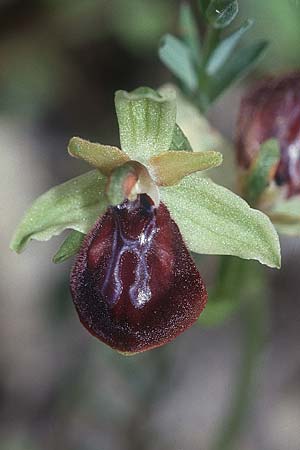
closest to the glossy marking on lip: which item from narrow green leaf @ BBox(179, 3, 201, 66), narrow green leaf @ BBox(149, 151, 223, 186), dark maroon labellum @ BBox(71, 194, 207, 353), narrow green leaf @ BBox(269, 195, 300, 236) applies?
dark maroon labellum @ BBox(71, 194, 207, 353)

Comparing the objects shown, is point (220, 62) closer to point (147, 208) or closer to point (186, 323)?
point (147, 208)

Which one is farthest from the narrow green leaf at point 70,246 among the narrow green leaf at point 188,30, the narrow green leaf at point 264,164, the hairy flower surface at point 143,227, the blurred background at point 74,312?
the blurred background at point 74,312

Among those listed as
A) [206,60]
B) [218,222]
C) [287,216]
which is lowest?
[287,216]

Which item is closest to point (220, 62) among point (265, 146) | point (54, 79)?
point (265, 146)

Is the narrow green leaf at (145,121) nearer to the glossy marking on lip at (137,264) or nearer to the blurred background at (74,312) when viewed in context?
the glossy marking on lip at (137,264)

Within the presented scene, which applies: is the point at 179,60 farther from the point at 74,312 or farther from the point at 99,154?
the point at 74,312

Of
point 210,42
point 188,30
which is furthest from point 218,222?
point 188,30
